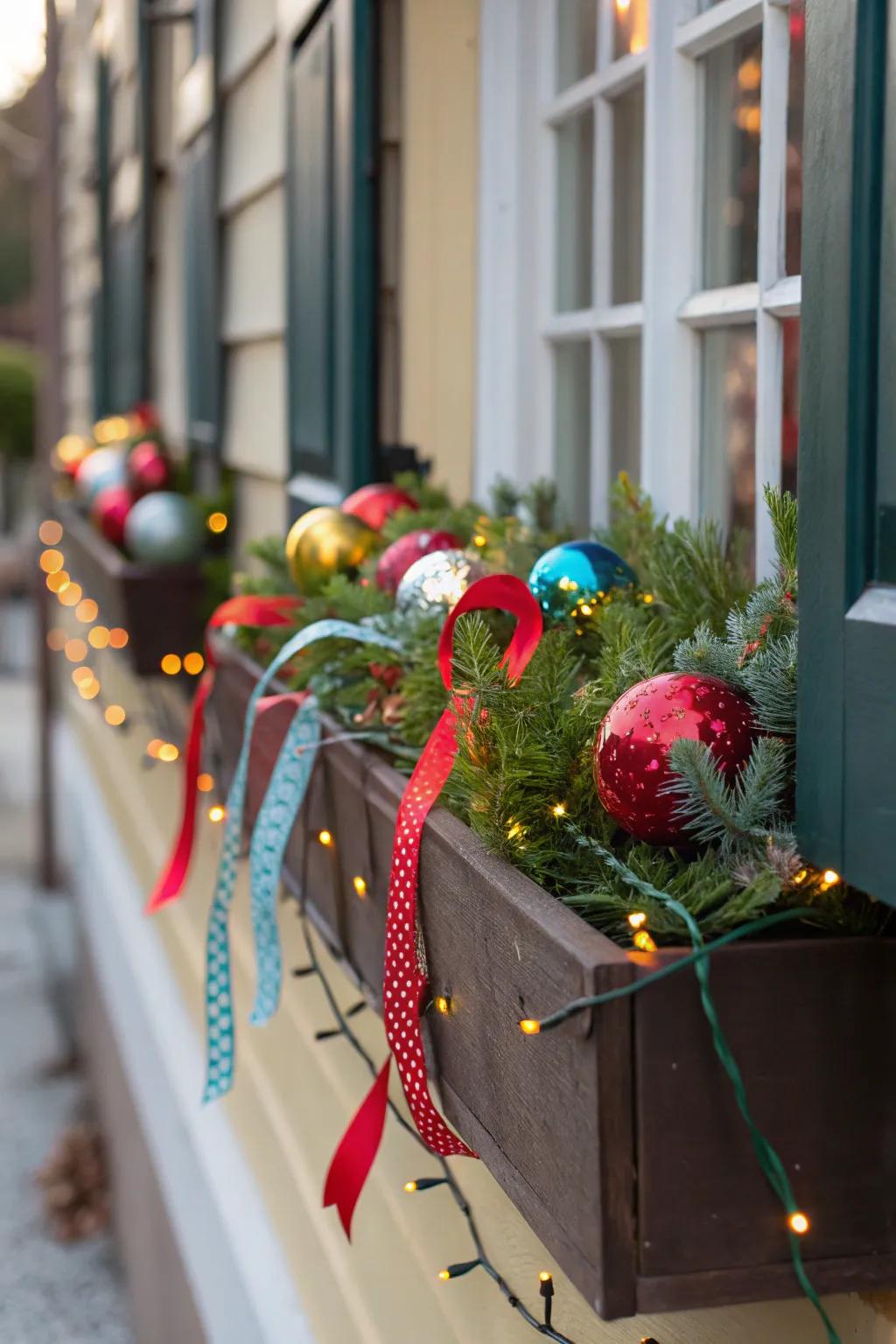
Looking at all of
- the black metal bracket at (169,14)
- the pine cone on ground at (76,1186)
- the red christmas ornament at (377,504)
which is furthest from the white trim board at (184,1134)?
the black metal bracket at (169,14)

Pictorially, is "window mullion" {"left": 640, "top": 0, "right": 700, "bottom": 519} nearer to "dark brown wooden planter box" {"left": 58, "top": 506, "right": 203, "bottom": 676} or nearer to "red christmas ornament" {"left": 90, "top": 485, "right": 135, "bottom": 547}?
"dark brown wooden planter box" {"left": 58, "top": 506, "right": 203, "bottom": 676}

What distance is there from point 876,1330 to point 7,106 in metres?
29.2

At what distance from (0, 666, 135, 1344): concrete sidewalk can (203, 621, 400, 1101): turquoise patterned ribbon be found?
2.38 metres

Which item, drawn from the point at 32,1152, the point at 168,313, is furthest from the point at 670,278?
the point at 32,1152

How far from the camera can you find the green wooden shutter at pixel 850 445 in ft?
2.82

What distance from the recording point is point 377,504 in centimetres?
204

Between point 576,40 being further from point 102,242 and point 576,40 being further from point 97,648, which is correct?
point 102,242

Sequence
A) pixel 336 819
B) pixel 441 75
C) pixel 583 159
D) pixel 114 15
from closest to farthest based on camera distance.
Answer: pixel 336 819
pixel 583 159
pixel 441 75
pixel 114 15

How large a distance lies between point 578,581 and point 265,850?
0.55 metres

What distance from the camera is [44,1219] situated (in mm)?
4457

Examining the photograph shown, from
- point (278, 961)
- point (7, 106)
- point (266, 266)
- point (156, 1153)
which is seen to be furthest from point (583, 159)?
point (7, 106)

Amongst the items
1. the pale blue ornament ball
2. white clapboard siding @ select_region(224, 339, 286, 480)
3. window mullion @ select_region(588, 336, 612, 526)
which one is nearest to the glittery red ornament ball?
window mullion @ select_region(588, 336, 612, 526)

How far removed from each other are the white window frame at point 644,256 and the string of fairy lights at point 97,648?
0.68 metres

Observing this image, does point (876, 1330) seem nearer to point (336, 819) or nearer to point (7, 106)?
point (336, 819)
